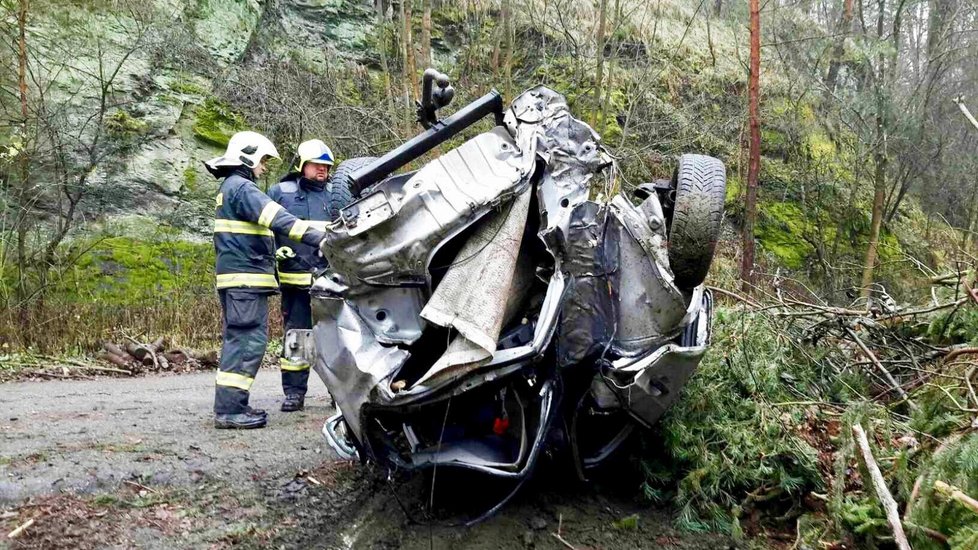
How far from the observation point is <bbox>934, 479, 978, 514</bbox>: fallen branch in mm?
2285

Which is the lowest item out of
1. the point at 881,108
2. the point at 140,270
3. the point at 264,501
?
the point at 140,270

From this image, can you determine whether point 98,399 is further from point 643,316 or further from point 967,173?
point 967,173

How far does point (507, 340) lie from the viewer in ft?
10.7

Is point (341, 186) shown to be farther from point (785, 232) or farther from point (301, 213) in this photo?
point (785, 232)

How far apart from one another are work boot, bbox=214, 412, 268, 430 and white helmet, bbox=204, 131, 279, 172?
1.65 meters

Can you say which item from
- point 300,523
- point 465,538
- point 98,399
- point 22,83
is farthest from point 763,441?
point 22,83

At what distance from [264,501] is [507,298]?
1539 millimetres

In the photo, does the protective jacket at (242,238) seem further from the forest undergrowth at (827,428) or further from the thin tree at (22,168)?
the thin tree at (22,168)

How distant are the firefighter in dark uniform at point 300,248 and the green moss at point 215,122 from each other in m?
8.86

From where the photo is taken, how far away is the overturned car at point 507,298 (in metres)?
3.06

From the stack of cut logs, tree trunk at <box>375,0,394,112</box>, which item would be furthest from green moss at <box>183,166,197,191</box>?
the stack of cut logs

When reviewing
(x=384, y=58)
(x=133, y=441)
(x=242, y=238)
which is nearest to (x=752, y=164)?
(x=384, y=58)

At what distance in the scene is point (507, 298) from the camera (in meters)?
3.20

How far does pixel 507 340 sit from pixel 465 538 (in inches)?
34.6
